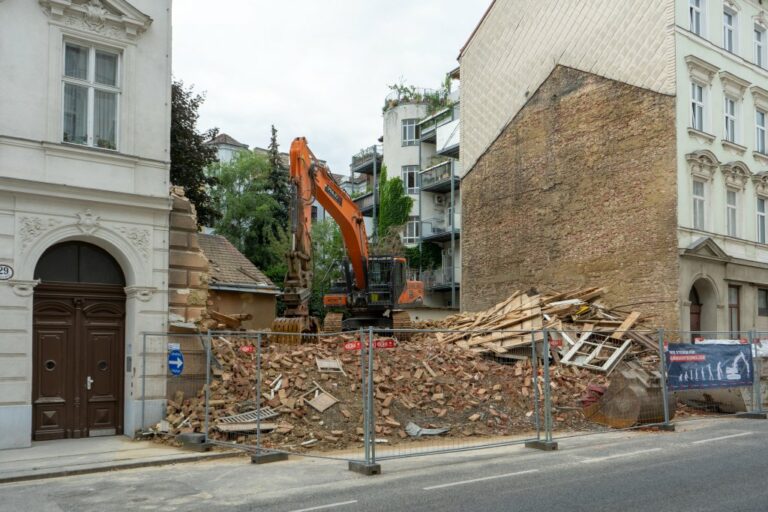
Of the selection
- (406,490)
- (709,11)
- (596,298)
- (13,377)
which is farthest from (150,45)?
(709,11)

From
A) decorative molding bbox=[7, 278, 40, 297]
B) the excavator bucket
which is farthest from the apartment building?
decorative molding bbox=[7, 278, 40, 297]

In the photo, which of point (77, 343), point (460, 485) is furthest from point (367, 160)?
point (460, 485)

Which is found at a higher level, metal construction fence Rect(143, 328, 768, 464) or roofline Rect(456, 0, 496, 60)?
roofline Rect(456, 0, 496, 60)

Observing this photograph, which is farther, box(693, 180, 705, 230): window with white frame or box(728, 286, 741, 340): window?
box(728, 286, 741, 340): window

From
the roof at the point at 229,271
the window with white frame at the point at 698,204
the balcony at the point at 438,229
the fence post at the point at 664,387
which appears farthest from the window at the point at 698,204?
the balcony at the point at 438,229

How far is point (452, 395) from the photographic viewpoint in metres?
16.2

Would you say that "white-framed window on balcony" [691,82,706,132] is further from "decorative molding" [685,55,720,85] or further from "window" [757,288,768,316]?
"window" [757,288,768,316]

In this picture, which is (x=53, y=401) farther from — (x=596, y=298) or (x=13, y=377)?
(x=596, y=298)

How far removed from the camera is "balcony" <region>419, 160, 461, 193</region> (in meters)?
44.0

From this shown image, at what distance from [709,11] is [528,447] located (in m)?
21.5

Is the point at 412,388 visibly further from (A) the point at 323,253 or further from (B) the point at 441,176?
(A) the point at 323,253

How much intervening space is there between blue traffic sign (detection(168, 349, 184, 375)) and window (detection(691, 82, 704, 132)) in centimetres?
1998

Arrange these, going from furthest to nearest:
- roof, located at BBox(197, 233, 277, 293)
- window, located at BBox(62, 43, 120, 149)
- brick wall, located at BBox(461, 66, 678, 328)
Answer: roof, located at BBox(197, 233, 277, 293), brick wall, located at BBox(461, 66, 678, 328), window, located at BBox(62, 43, 120, 149)

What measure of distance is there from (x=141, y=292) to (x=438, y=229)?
3177cm
